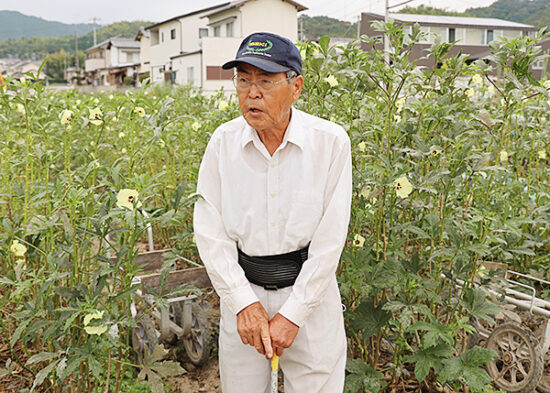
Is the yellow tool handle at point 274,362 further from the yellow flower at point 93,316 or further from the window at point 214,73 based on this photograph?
the window at point 214,73

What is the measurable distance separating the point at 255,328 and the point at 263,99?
717 mm

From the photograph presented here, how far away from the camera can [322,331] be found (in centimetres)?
181

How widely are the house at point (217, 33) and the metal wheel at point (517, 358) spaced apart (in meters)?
20.5

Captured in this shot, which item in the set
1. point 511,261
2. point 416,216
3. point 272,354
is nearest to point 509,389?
point 416,216

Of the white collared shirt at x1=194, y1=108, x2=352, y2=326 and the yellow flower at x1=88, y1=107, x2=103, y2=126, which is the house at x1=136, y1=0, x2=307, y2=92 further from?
the white collared shirt at x1=194, y1=108, x2=352, y2=326

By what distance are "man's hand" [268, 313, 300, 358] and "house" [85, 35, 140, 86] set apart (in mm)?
40211

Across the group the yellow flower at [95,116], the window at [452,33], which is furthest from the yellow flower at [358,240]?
the window at [452,33]

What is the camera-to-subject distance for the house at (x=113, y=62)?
1703 inches

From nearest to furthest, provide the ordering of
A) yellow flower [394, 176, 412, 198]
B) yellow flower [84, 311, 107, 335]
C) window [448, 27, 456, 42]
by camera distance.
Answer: yellow flower [84, 311, 107, 335], yellow flower [394, 176, 412, 198], window [448, 27, 456, 42]

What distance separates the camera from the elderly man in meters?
1.68

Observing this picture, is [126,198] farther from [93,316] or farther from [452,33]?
[452,33]

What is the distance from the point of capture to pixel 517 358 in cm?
252

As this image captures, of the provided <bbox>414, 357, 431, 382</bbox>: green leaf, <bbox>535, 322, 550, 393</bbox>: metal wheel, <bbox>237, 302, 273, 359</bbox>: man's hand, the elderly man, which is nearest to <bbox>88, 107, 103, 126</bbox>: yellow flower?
the elderly man

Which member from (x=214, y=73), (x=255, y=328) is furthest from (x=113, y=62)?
(x=255, y=328)
